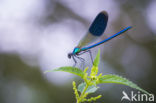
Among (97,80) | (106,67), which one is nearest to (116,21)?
(106,67)

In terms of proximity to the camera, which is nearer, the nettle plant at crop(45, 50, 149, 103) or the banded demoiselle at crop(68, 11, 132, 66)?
the nettle plant at crop(45, 50, 149, 103)

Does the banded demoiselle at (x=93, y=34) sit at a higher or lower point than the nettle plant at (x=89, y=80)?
higher

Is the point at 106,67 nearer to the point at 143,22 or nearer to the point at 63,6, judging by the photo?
the point at 143,22

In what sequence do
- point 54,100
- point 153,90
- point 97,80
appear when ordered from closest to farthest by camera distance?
point 97,80 < point 54,100 < point 153,90

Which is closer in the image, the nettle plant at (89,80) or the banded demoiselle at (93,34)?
the nettle plant at (89,80)

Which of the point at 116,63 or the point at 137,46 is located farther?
the point at 137,46

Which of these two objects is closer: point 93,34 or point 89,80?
point 89,80

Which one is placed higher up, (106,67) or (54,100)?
(106,67)

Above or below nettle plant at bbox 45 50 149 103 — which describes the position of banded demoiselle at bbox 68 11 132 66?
Answer: above

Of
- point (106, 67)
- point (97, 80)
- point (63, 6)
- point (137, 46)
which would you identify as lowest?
point (97, 80)

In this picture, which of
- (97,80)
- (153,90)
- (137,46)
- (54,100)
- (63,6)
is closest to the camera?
(97,80)

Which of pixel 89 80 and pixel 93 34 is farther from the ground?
pixel 93 34
